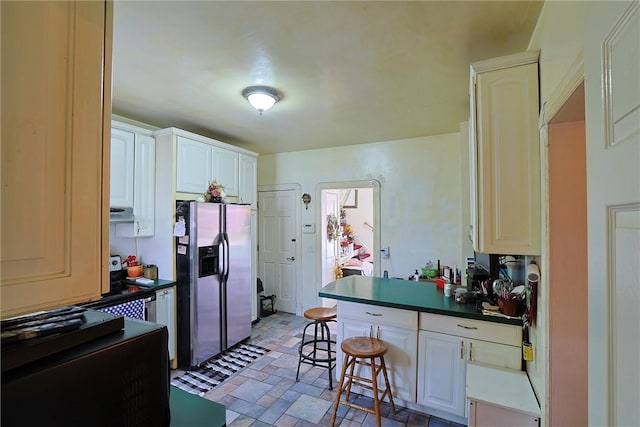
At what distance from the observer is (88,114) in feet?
2.08

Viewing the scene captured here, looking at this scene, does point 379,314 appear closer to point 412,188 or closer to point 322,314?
point 322,314

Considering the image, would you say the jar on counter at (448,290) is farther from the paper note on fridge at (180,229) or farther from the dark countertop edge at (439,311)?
the paper note on fridge at (180,229)

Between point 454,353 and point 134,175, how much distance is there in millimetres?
3182

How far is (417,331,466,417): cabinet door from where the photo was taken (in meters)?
2.14

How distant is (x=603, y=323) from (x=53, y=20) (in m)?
1.14

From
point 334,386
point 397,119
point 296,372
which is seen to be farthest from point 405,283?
point 397,119

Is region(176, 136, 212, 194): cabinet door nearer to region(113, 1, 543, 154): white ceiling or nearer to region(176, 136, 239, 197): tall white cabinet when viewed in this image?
region(176, 136, 239, 197): tall white cabinet

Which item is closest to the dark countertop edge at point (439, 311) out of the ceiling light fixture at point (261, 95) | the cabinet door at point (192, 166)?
the ceiling light fixture at point (261, 95)

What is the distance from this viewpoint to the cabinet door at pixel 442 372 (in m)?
2.14

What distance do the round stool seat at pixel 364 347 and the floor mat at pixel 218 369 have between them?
55.1 inches

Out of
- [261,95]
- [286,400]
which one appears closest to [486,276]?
[286,400]

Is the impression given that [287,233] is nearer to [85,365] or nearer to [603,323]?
[85,365]

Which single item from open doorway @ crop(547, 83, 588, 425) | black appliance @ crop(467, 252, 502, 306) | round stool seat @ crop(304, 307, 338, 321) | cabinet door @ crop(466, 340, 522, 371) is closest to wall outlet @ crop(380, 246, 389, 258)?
round stool seat @ crop(304, 307, 338, 321)

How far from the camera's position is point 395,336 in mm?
2352
